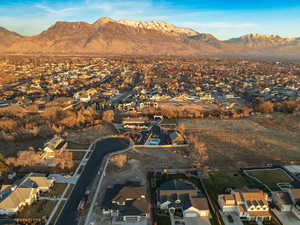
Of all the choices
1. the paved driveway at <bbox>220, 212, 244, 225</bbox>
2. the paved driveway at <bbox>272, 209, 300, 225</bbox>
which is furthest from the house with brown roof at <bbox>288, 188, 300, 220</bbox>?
the paved driveway at <bbox>220, 212, 244, 225</bbox>

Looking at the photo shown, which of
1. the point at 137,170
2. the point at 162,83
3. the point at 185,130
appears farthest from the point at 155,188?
the point at 162,83

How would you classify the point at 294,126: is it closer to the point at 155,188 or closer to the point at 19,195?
the point at 155,188

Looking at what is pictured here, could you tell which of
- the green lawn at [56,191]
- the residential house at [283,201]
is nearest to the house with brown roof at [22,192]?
the green lawn at [56,191]

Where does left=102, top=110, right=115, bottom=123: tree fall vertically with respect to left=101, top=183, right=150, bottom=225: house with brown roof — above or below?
above

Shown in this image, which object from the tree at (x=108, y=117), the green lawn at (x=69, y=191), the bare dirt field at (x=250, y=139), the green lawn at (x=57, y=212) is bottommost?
the green lawn at (x=57, y=212)

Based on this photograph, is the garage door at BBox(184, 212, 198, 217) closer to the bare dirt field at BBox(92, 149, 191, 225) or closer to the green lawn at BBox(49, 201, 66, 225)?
the bare dirt field at BBox(92, 149, 191, 225)

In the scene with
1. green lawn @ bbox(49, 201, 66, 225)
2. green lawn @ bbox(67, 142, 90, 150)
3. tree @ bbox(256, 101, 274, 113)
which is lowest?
green lawn @ bbox(49, 201, 66, 225)

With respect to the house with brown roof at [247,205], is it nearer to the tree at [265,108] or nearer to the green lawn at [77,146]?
the green lawn at [77,146]
